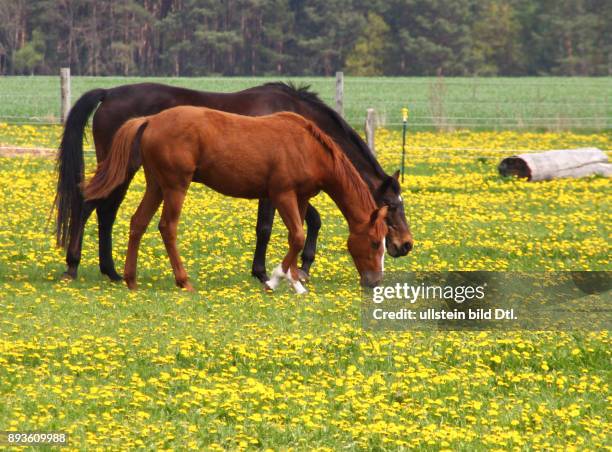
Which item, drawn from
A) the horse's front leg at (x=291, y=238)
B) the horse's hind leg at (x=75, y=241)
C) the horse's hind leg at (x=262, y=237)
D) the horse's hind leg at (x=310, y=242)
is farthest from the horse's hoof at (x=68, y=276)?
the horse's hind leg at (x=310, y=242)

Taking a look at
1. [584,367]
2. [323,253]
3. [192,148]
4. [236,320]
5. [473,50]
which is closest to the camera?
[584,367]

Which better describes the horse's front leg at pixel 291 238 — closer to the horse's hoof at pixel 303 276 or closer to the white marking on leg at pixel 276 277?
the white marking on leg at pixel 276 277

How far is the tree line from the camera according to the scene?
73.2 m

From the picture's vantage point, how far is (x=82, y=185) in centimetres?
1137

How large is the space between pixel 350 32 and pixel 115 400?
76.1 meters

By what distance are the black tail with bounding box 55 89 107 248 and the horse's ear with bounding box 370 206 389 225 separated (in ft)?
9.78

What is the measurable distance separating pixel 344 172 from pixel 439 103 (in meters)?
24.4

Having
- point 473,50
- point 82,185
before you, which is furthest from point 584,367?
point 473,50

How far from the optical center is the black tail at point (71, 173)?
1174cm

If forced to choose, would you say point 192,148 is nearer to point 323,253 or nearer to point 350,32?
point 323,253

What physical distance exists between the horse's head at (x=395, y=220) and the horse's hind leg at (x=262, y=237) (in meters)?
1.33

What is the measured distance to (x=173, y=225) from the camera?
36.6 ft

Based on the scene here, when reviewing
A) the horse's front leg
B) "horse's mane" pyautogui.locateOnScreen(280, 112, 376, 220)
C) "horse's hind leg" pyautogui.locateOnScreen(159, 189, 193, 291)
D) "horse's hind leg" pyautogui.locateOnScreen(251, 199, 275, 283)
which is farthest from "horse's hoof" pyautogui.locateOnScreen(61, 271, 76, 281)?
"horse's mane" pyautogui.locateOnScreen(280, 112, 376, 220)

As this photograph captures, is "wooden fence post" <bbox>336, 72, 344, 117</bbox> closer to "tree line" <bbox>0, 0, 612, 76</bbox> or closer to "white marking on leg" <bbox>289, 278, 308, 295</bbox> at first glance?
"white marking on leg" <bbox>289, 278, 308, 295</bbox>
